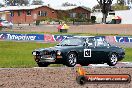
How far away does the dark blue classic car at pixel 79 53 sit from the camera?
18.3m

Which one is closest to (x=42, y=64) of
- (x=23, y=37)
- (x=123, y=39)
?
(x=123, y=39)

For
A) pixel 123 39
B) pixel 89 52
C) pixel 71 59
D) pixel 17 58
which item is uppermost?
pixel 89 52

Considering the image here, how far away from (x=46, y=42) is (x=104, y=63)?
70.0 feet

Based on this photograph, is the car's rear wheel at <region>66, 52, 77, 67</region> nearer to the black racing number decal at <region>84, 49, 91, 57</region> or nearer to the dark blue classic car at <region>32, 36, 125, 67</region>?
the dark blue classic car at <region>32, 36, 125, 67</region>

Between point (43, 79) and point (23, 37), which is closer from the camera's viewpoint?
point (43, 79)

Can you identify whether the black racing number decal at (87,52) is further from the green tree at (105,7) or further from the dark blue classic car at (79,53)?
the green tree at (105,7)

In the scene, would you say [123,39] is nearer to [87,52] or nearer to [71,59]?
[87,52]

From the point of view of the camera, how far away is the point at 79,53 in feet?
61.7

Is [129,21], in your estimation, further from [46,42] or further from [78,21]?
[46,42]

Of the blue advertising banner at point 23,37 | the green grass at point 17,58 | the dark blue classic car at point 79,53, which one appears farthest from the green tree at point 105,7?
the dark blue classic car at point 79,53

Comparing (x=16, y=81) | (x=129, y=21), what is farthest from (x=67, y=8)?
(x=16, y=81)

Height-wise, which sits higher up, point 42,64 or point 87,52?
point 87,52

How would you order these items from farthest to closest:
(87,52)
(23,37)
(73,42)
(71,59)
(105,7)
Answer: (105,7) < (23,37) < (73,42) < (87,52) < (71,59)

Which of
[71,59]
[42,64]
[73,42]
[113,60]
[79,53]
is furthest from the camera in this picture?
[113,60]
